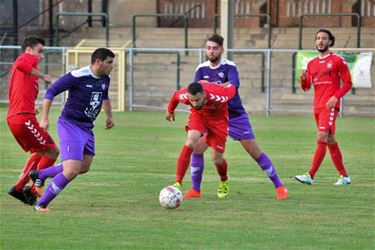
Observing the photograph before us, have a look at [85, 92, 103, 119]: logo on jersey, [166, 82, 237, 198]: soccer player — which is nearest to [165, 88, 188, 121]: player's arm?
[166, 82, 237, 198]: soccer player

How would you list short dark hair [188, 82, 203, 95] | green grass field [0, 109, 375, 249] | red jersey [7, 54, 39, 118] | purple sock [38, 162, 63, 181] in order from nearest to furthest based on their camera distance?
green grass field [0, 109, 375, 249] < purple sock [38, 162, 63, 181] < short dark hair [188, 82, 203, 95] < red jersey [7, 54, 39, 118]

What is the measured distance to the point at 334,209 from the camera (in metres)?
12.2

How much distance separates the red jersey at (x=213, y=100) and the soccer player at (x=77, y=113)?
42.2 inches

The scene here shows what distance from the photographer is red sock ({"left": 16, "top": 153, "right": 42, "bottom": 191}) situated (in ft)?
41.6

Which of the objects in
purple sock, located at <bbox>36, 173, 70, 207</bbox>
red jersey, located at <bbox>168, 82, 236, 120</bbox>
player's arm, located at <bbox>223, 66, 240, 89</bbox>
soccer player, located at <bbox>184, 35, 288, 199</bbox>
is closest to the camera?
purple sock, located at <bbox>36, 173, 70, 207</bbox>

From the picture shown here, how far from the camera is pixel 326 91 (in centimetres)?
1522

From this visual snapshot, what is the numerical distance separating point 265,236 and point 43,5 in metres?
32.1

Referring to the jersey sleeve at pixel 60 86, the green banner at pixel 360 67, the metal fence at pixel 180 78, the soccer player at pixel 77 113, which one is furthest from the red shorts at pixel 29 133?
the metal fence at pixel 180 78

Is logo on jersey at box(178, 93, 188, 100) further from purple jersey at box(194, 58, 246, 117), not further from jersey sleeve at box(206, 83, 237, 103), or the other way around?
purple jersey at box(194, 58, 246, 117)

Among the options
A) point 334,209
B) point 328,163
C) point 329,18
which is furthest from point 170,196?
point 329,18

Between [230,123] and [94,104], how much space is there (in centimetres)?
210

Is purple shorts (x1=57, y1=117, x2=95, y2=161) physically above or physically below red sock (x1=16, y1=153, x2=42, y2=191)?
above

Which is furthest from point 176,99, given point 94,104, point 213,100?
point 94,104

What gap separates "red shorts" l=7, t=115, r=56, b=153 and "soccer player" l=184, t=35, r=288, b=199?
67.9 inches
